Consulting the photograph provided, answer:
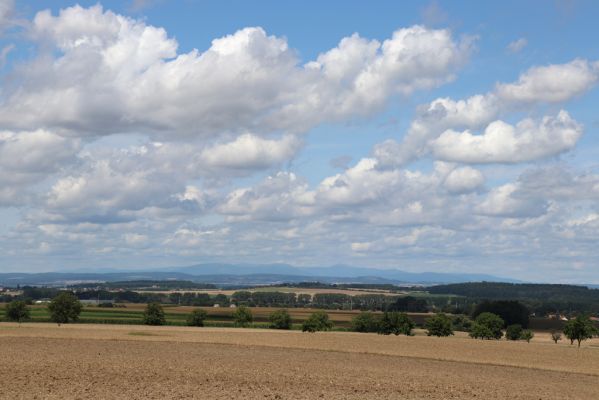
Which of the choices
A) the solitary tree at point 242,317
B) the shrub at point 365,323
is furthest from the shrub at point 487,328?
the solitary tree at point 242,317

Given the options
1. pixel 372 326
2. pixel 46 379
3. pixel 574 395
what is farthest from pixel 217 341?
pixel 372 326

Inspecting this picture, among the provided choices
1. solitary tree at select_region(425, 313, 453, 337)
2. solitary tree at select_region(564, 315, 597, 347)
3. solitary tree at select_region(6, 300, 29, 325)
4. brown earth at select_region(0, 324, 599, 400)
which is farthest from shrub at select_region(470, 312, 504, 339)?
solitary tree at select_region(6, 300, 29, 325)

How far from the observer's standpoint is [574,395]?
45.7 meters

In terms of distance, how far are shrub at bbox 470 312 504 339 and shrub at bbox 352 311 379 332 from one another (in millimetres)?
19435

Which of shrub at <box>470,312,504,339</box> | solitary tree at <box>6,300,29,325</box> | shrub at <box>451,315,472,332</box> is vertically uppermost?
solitary tree at <box>6,300,29,325</box>

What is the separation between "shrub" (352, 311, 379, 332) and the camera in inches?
5502

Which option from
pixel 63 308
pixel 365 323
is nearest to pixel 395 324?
pixel 365 323

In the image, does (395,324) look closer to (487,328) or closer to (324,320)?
(324,320)

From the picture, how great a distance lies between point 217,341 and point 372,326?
2393 inches

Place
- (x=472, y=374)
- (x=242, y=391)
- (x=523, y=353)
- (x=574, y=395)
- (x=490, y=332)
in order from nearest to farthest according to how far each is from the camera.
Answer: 1. (x=242, y=391)
2. (x=574, y=395)
3. (x=472, y=374)
4. (x=523, y=353)
5. (x=490, y=332)

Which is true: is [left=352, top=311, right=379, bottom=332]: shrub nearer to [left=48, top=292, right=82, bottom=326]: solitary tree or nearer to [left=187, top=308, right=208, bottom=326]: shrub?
[left=187, top=308, right=208, bottom=326]: shrub

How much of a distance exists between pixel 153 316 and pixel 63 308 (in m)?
17.3

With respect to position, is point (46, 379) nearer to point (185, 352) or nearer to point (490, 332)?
point (185, 352)

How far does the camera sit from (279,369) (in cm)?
5328
